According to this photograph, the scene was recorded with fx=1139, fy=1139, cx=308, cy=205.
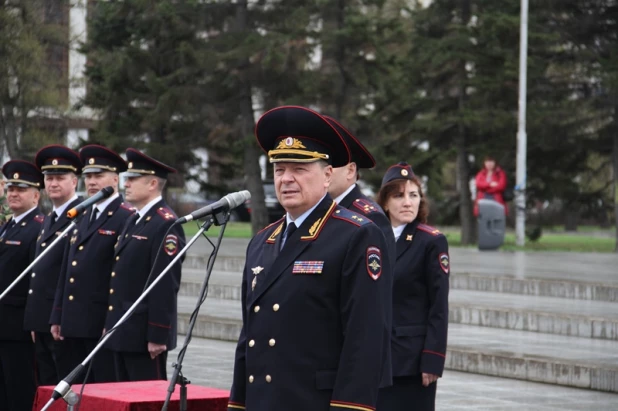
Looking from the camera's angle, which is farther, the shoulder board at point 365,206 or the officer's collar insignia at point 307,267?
the shoulder board at point 365,206

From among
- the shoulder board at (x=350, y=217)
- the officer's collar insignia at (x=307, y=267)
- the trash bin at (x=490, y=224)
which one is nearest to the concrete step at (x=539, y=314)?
the trash bin at (x=490, y=224)

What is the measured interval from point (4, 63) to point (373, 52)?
36.2 ft

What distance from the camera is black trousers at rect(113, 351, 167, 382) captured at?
24.8ft

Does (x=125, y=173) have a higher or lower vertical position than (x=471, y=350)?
higher

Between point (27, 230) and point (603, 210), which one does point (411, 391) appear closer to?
point (27, 230)

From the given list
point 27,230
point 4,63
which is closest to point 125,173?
point 27,230

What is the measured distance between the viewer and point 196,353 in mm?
12242

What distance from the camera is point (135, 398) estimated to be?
5.66 meters

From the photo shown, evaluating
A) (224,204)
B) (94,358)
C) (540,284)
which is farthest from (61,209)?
(540,284)

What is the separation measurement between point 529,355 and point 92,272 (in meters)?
4.62

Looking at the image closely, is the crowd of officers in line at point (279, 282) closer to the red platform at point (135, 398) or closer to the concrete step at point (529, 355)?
the red platform at point (135, 398)

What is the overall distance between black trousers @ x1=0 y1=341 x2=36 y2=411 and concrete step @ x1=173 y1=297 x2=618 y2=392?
4.19 meters

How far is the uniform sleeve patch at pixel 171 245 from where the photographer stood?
7.30 metres

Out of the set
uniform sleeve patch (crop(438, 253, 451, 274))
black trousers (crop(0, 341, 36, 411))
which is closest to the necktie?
uniform sleeve patch (crop(438, 253, 451, 274))
